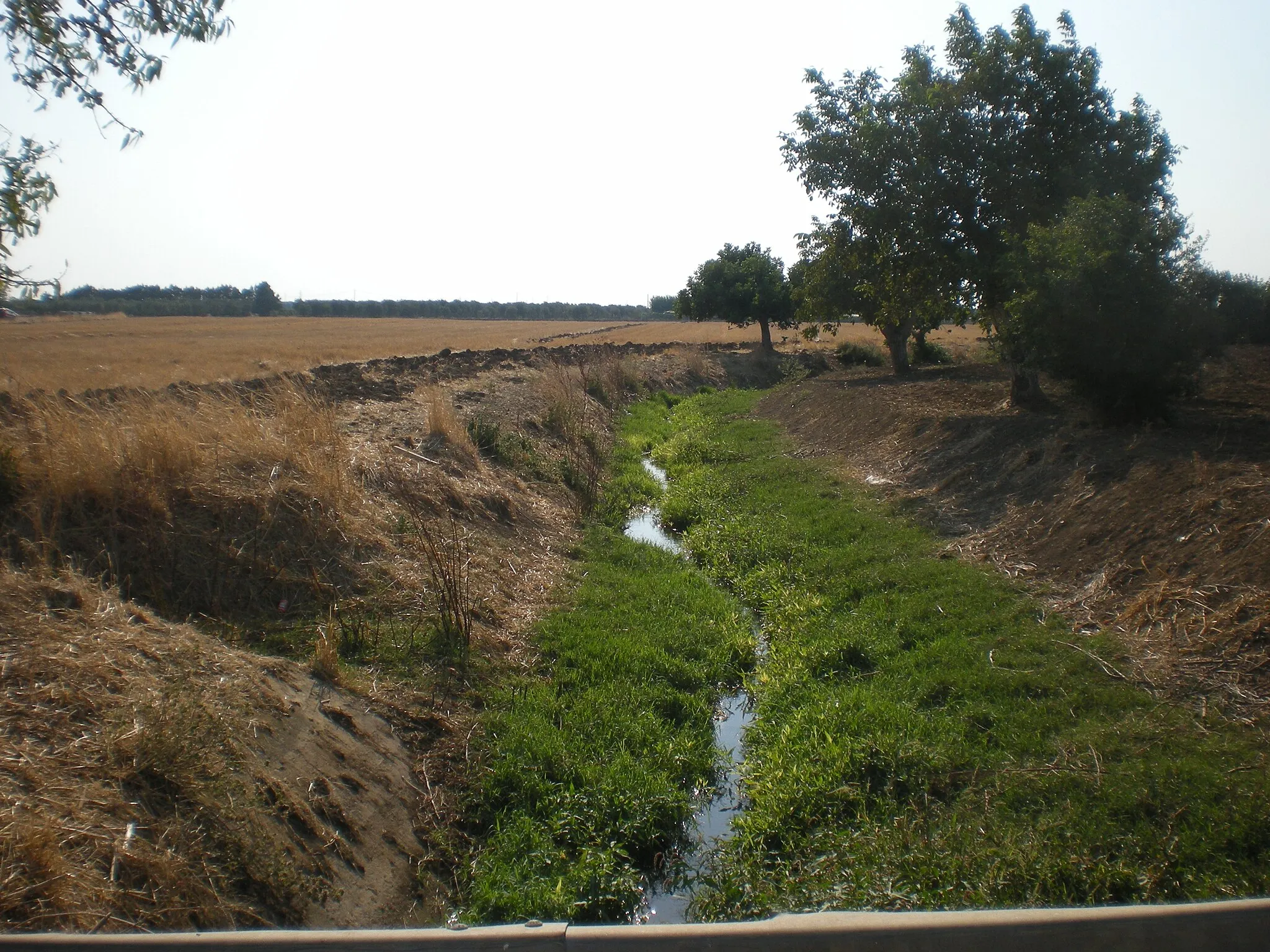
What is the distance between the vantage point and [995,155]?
14305 millimetres

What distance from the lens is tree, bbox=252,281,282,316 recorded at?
90062mm

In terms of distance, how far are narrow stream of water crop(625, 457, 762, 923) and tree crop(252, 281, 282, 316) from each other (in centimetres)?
9309

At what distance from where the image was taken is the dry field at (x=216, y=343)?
1834 cm

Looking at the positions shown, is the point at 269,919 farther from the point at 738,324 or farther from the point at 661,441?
the point at 738,324

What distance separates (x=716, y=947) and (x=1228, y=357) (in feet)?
66.3

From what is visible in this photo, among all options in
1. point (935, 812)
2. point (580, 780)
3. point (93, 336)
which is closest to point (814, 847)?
point (935, 812)

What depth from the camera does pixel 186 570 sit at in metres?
6.57

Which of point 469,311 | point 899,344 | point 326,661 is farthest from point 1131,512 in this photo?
point 469,311

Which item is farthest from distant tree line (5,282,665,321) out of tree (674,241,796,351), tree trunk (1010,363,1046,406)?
tree trunk (1010,363,1046,406)

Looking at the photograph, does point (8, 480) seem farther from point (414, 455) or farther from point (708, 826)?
point (708, 826)

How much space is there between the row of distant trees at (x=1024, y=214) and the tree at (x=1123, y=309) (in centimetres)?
2

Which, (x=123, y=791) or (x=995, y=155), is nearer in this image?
(x=123, y=791)

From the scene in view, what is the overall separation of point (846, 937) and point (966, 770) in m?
2.72

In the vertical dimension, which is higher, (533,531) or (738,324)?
(738,324)
